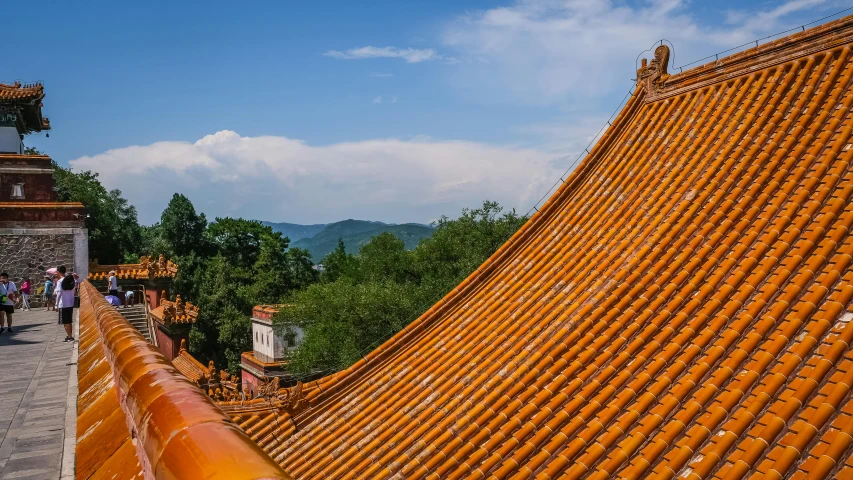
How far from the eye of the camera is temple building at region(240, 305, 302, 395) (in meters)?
27.9

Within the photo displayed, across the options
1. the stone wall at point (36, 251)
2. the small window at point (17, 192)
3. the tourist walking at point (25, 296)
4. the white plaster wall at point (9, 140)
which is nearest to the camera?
the tourist walking at point (25, 296)

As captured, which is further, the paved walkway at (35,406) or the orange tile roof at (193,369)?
the orange tile roof at (193,369)

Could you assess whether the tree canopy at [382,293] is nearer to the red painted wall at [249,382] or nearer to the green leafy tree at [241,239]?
the red painted wall at [249,382]

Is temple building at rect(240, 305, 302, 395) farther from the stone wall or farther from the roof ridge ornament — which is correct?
the roof ridge ornament

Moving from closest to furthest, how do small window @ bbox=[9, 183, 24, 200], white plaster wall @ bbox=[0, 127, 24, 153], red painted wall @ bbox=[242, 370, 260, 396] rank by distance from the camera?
1. small window @ bbox=[9, 183, 24, 200]
2. white plaster wall @ bbox=[0, 127, 24, 153]
3. red painted wall @ bbox=[242, 370, 260, 396]

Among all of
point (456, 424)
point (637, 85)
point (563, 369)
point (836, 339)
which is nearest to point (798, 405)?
point (836, 339)

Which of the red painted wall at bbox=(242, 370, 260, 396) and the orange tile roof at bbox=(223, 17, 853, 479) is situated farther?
the red painted wall at bbox=(242, 370, 260, 396)

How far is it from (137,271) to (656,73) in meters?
24.6

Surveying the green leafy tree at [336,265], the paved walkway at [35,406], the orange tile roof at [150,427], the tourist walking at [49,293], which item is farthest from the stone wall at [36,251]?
the green leafy tree at [336,265]

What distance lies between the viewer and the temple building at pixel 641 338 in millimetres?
3838

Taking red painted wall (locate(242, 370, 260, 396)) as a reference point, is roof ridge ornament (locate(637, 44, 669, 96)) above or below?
above

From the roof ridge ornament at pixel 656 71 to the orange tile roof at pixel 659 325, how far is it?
25 millimetres

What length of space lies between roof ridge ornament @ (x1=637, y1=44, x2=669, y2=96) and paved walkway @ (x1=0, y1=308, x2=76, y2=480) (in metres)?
7.26

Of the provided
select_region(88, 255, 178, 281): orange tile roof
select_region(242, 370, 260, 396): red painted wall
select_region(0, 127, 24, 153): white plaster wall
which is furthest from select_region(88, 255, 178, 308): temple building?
select_region(242, 370, 260, 396): red painted wall
